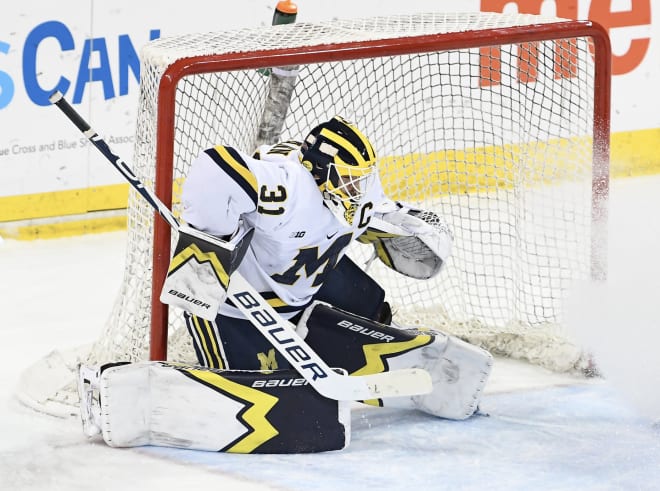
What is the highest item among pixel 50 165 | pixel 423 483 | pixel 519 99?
pixel 519 99

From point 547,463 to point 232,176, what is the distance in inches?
37.3

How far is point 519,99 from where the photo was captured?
4.58m

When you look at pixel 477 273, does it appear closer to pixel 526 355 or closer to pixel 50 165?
pixel 526 355

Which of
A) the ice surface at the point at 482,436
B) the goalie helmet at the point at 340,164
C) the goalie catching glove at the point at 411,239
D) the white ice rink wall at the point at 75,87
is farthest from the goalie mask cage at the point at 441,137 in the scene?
the white ice rink wall at the point at 75,87

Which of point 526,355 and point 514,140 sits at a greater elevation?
point 514,140

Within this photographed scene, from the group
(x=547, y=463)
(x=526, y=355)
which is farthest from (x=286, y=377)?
(x=526, y=355)

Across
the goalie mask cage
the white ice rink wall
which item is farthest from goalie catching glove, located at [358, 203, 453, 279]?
the white ice rink wall

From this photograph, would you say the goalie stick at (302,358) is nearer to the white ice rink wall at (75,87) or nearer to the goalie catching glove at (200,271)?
the goalie catching glove at (200,271)

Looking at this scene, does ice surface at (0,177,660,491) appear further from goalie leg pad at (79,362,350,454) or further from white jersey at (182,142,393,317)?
white jersey at (182,142,393,317)

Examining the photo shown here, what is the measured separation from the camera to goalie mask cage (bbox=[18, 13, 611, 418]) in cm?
370

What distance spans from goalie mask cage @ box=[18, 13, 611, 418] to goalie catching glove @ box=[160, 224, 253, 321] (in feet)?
0.63

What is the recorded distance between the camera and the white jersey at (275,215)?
3340 millimetres

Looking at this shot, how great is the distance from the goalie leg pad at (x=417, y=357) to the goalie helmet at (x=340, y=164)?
333mm

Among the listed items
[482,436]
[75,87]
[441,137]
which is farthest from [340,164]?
[75,87]
